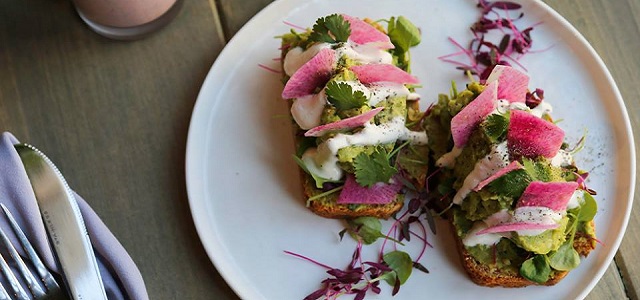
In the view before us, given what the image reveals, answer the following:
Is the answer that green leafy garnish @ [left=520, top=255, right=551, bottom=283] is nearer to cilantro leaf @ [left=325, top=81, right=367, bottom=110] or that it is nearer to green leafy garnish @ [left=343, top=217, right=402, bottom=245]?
Result: green leafy garnish @ [left=343, top=217, right=402, bottom=245]

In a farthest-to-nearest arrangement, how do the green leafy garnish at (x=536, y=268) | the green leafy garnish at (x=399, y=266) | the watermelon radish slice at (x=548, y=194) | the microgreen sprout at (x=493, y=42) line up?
the microgreen sprout at (x=493, y=42)
the green leafy garnish at (x=399, y=266)
the green leafy garnish at (x=536, y=268)
the watermelon radish slice at (x=548, y=194)

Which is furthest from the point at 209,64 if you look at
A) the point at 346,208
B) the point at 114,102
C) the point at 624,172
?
the point at 624,172

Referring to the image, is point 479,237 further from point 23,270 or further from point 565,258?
point 23,270

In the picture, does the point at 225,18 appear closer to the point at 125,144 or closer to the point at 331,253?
the point at 125,144

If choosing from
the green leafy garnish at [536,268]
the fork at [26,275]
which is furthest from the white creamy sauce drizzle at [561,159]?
the fork at [26,275]

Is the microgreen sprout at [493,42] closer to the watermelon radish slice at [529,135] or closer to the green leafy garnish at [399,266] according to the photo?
the watermelon radish slice at [529,135]
